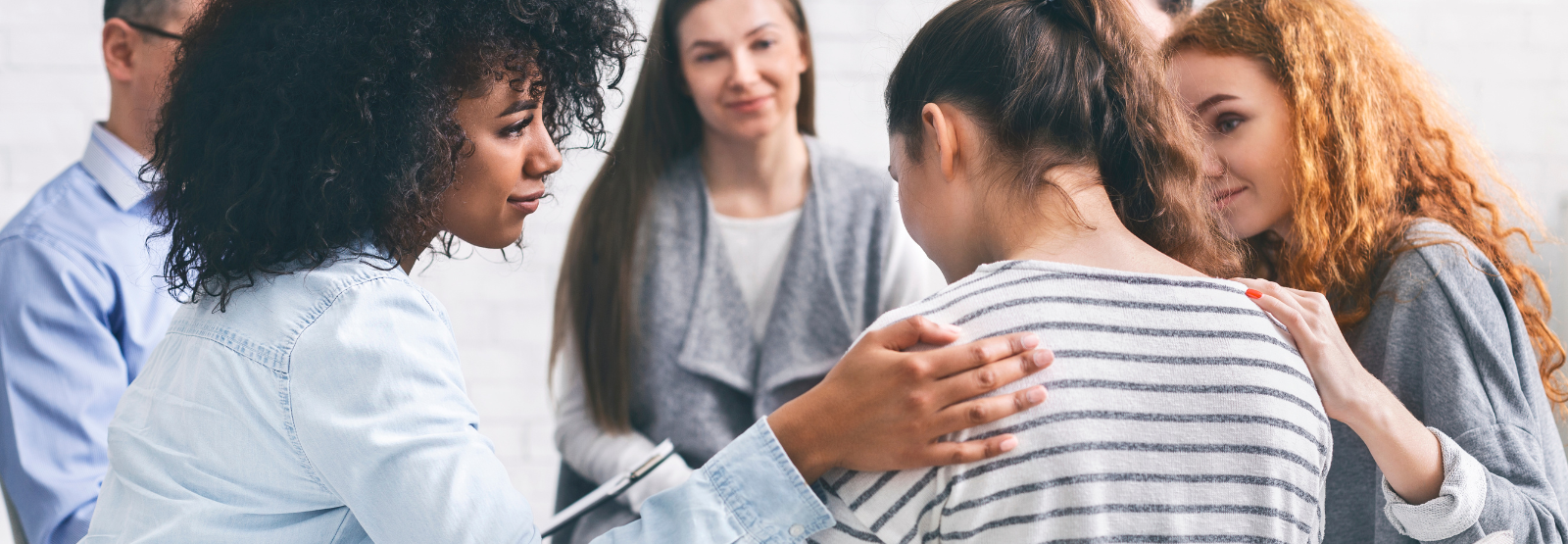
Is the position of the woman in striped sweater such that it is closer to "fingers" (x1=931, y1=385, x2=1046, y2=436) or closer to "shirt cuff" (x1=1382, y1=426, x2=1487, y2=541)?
"fingers" (x1=931, y1=385, x2=1046, y2=436)

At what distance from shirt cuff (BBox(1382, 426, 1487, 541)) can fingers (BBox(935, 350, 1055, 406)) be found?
40cm

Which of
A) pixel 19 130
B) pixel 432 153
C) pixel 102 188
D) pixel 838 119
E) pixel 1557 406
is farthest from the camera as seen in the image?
pixel 838 119

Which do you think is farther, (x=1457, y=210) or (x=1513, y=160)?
(x=1513, y=160)

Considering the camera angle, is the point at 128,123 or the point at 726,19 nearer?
the point at 128,123

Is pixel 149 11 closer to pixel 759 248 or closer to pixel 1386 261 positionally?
pixel 759 248

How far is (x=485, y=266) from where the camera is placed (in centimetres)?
229

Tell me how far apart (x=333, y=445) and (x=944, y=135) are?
0.53 metres

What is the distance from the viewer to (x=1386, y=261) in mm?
965

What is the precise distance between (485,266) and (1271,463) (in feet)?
6.36

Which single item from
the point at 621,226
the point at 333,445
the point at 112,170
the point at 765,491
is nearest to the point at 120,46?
the point at 112,170

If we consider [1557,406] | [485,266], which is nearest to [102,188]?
[485,266]

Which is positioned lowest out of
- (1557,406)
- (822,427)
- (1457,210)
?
(1557,406)

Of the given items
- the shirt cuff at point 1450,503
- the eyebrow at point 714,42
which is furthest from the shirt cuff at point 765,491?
the eyebrow at point 714,42

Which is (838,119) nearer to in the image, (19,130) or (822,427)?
(822,427)
